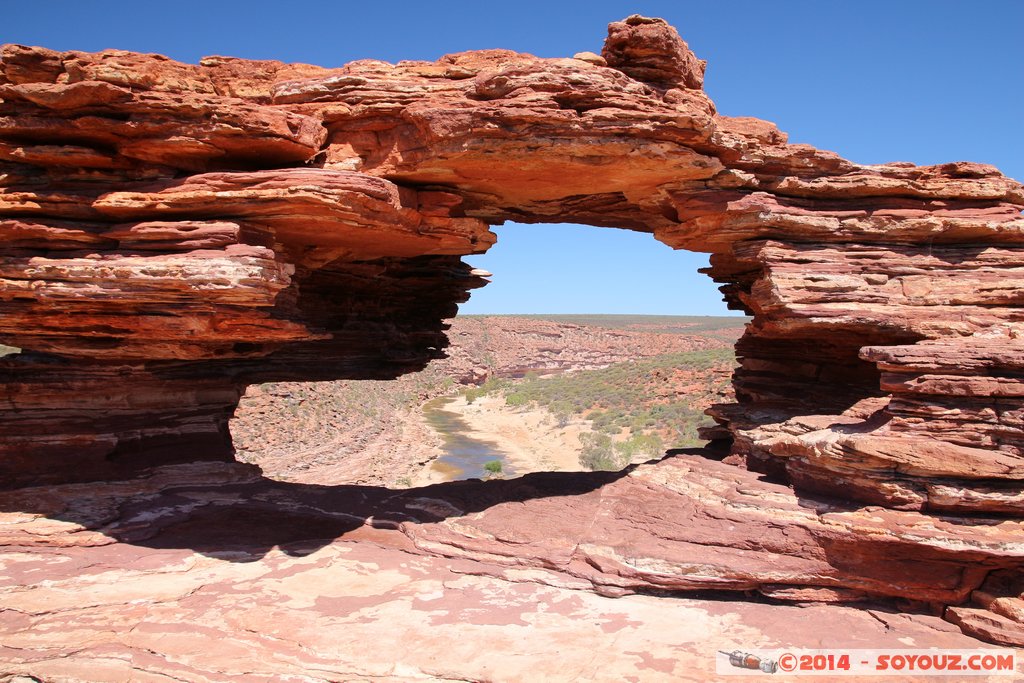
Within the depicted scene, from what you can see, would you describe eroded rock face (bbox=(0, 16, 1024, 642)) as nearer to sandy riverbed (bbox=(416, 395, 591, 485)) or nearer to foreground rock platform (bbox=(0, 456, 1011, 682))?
foreground rock platform (bbox=(0, 456, 1011, 682))

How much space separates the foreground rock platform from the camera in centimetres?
757

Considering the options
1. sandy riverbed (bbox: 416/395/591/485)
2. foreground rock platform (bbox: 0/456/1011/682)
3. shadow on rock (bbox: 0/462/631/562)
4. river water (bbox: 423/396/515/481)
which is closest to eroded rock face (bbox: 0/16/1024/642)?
foreground rock platform (bbox: 0/456/1011/682)

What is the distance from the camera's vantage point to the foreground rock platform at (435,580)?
757 cm

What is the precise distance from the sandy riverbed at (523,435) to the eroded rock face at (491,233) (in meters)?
Answer: 13.0

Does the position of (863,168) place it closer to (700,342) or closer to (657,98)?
(657,98)

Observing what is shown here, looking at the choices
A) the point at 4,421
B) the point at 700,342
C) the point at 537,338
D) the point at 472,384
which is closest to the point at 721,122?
the point at 4,421

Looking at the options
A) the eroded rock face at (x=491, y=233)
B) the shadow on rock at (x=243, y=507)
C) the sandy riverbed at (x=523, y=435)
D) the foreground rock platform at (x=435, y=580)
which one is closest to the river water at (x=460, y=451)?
the sandy riverbed at (x=523, y=435)

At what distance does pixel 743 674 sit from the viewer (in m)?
7.35

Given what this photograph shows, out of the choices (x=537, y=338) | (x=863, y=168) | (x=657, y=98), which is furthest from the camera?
(x=537, y=338)

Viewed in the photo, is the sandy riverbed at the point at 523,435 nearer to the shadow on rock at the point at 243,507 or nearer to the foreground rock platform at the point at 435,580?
the shadow on rock at the point at 243,507

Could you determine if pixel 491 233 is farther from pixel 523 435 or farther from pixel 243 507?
pixel 523 435

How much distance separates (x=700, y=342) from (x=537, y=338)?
20.3m

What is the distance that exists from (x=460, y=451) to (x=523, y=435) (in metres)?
5.79

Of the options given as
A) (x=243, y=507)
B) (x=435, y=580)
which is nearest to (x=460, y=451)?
(x=243, y=507)
